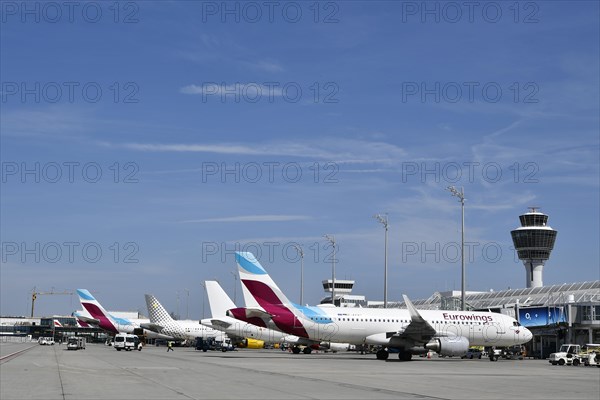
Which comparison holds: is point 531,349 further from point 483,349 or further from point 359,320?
point 359,320

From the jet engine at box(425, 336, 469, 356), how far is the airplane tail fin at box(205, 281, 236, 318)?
41.3 m

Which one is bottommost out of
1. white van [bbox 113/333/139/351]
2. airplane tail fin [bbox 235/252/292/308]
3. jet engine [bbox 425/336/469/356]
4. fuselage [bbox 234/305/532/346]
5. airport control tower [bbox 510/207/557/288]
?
white van [bbox 113/333/139/351]

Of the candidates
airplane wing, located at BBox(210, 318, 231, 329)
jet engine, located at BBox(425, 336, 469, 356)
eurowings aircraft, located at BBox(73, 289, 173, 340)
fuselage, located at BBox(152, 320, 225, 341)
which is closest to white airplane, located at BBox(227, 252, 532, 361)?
jet engine, located at BBox(425, 336, 469, 356)

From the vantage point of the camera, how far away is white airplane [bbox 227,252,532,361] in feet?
193

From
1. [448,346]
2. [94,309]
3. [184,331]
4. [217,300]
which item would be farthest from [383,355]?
[94,309]

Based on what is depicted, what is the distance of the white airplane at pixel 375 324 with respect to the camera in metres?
58.9

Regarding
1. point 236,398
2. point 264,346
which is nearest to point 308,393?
point 236,398

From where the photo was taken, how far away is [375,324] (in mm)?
62594

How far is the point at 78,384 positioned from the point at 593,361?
44648 mm

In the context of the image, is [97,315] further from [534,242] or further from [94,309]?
[534,242]

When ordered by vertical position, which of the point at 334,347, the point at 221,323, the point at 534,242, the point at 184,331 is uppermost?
the point at 534,242

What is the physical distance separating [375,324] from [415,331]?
4816mm

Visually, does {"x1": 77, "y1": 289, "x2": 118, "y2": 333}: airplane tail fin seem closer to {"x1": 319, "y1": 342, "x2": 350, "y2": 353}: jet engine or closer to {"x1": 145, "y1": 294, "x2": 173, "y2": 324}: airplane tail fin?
{"x1": 145, "y1": 294, "x2": 173, "y2": 324}: airplane tail fin

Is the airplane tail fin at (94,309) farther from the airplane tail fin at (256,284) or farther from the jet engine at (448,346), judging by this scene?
the jet engine at (448,346)
